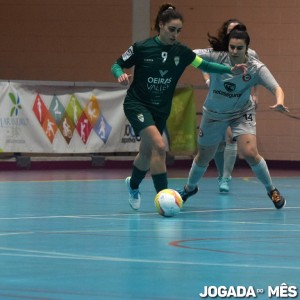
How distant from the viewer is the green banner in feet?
65.0

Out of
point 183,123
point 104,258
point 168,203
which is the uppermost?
point 104,258

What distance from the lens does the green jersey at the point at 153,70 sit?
1120 centimetres

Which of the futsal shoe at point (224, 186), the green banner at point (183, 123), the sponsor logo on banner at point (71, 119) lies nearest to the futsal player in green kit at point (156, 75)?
the futsal shoe at point (224, 186)

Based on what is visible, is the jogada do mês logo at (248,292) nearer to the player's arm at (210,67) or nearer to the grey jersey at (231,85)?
the player's arm at (210,67)

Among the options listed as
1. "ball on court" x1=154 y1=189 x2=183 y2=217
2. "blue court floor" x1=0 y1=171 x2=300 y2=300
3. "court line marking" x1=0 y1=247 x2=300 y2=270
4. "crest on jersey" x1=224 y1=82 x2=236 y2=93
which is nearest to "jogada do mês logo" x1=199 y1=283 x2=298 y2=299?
"blue court floor" x1=0 y1=171 x2=300 y2=300

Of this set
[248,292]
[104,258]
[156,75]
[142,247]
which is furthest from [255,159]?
[248,292]

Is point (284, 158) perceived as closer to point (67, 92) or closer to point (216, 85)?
point (67, 92)

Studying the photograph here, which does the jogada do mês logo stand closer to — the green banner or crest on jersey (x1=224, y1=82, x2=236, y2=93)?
crest on jersey (x1=224, y1=82, x2=236, y2=93)

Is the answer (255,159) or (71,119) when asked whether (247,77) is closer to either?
(255,159)

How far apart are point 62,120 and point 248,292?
41.5ft

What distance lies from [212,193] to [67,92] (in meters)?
5.27

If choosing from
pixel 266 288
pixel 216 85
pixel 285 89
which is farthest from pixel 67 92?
pixel 266 288

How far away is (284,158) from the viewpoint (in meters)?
20.8

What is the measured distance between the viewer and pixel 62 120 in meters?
18.6
